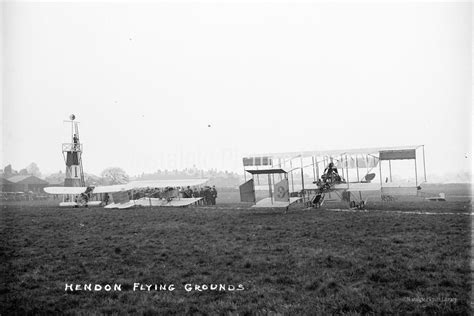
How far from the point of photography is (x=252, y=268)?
6.89 m

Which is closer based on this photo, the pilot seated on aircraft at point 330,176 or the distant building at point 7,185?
the pilot seated on aircraft at point 330,176

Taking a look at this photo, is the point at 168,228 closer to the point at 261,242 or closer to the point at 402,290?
the point at 261,242

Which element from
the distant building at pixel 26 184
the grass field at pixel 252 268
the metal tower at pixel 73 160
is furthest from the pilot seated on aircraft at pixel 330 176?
the distant building at pixel 26 184

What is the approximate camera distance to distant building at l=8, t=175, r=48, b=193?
65.4 metres

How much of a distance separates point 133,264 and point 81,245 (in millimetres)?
2887

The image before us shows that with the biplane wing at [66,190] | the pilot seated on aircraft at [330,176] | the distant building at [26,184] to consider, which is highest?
the pilot seated on aircraft at [330,176]

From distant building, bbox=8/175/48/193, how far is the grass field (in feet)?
202

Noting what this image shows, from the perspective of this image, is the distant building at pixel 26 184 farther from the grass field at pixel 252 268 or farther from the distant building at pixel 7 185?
the grass field at pixel 252 268

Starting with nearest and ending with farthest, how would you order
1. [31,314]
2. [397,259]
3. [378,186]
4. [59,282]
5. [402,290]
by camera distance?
[31,314], [402,290], [59,282], [397,259], [378,186]

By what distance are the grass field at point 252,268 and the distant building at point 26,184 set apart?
61.5 meters

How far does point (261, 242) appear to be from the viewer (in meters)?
9.43

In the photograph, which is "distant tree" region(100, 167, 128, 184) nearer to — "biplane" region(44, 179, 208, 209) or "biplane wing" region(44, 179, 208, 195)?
"biplane wing" region(44, 179, 208, 195)

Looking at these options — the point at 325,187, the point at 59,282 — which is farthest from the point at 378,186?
the point at 59,282

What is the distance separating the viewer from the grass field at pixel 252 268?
505 cm
